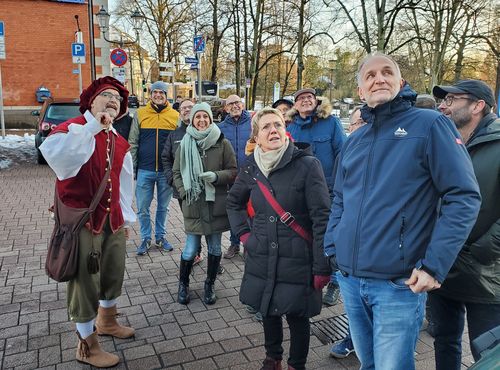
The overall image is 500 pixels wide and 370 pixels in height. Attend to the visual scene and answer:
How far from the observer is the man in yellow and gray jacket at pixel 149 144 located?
5.39 m

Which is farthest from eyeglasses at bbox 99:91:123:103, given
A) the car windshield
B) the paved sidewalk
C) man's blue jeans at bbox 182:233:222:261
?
the car windshield

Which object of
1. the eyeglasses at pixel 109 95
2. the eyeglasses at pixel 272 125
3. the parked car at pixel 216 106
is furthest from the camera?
the parked car at pixel 216 106

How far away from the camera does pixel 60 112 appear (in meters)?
12.0

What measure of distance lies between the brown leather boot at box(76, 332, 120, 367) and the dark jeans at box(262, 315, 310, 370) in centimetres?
112

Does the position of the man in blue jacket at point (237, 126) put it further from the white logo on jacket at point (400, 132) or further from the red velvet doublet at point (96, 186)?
the white logo on jacket at point (400, 132)

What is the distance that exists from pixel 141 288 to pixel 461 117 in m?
3.33

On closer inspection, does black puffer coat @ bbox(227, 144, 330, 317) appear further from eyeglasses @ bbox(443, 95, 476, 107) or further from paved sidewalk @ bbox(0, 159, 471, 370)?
eyeglasses @ bbox(443, 95, 476, 107)

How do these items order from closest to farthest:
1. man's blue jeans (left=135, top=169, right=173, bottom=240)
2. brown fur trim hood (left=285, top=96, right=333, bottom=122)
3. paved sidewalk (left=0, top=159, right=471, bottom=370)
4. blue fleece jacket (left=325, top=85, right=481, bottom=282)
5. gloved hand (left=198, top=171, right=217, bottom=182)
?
blue fleece jacket (left=325, top=85, right=481, bottom=282)
paved sidewalk (left=0, top=159, right=471, bottom=370)
gloved hand (left=198, top=171, right=217, bottom=182)
brown fur trim hood (left=285, top=96, right=333, bottom=122)
man's blue jeans (left=135, top=169, right=173, bottom=240)

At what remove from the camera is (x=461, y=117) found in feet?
8.41

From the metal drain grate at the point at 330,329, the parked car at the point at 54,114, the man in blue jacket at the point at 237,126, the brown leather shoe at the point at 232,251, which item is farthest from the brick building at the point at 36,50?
the metal drain grate at the point at 330,329

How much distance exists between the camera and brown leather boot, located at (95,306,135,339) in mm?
3496

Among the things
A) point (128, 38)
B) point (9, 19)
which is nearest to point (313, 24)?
point (128, 38)

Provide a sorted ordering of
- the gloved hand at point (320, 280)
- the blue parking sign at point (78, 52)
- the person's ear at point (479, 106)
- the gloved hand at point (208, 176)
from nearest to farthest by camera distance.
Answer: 1. the person's ear at point (479, 106)
2. the gloved hand at point (320, 280)
3. the gloved hand at point (208, 176)
4. the blue parking sign at point (78, 52)

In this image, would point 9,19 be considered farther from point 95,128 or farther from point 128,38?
point 95,128
